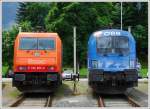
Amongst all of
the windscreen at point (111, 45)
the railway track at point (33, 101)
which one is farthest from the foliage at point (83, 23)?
the windscreen at point (111, 45)

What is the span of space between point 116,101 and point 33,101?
3.08 m

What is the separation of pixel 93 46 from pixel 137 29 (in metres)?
27.5

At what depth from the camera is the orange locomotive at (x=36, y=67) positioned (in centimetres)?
2150

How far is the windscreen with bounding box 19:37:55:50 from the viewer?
72.0 ft

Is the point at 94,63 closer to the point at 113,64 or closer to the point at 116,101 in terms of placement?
the point at 113,64

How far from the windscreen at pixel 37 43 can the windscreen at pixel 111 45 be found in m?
1.93

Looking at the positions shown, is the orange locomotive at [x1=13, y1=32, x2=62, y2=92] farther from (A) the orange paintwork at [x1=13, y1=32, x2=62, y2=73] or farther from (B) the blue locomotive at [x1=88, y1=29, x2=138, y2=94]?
(B) the blue locomotive at [x1=88, y1=29, x2=138, y2=94]

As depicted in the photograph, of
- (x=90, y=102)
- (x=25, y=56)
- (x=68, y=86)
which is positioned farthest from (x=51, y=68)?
(x=68, y=86)

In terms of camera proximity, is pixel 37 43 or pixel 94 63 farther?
pixel 37 43

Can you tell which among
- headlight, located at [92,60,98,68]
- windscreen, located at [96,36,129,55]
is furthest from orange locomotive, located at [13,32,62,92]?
windscreen, located at [96,36,129,55]

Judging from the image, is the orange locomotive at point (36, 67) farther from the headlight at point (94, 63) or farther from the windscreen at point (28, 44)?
the headlight at point (94, 63)

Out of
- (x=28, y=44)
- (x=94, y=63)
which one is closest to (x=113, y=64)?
(x=94, y=63)

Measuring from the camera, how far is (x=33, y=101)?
20516mm

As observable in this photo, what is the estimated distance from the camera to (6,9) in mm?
70500
